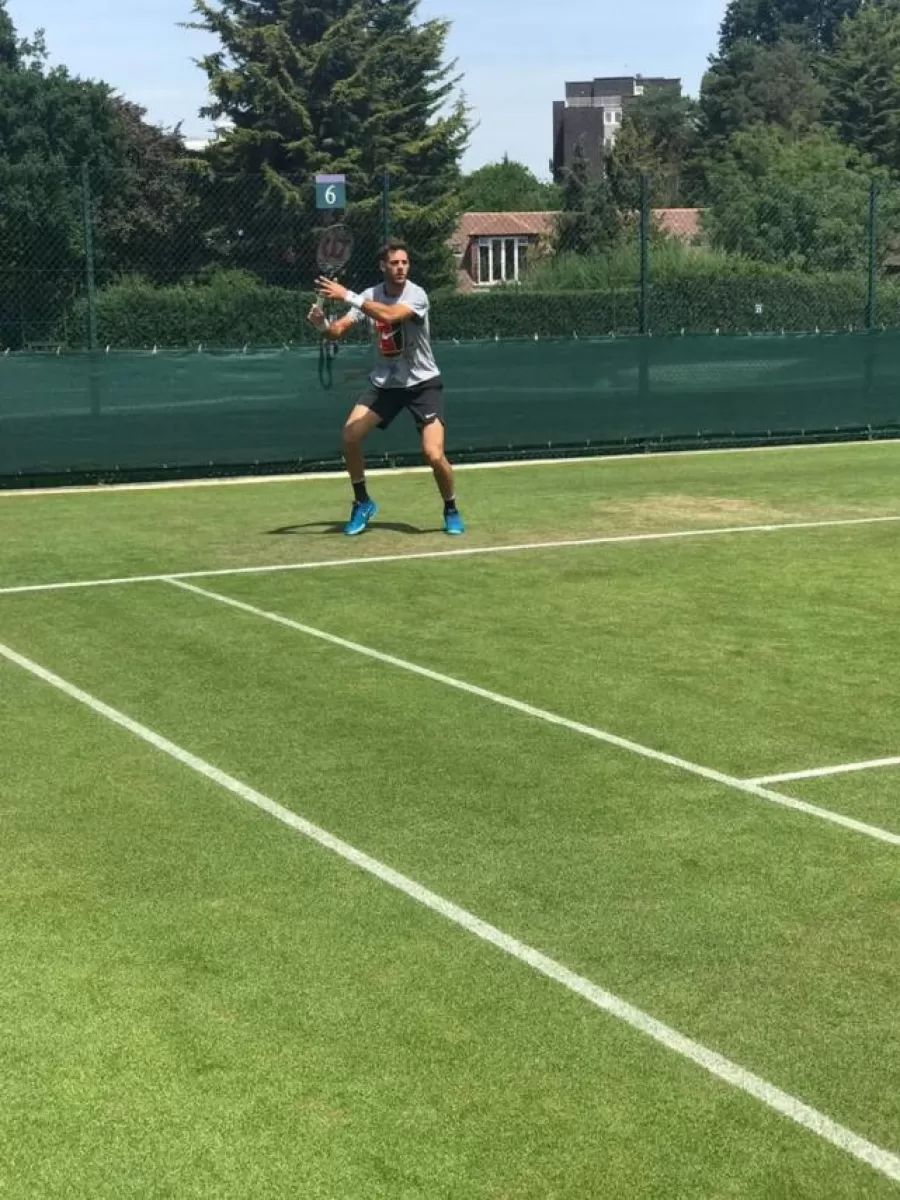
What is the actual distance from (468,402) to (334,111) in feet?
143

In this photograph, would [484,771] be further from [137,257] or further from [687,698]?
[137,257]

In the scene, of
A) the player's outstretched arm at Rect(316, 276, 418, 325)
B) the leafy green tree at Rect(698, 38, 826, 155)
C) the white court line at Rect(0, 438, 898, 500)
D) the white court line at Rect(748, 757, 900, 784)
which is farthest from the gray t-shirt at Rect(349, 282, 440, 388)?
the leafy green tree at Rect(698, 38, 826, 155)

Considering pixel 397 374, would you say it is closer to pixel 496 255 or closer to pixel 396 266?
pixel 396 266

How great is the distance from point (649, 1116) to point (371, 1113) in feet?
1.81

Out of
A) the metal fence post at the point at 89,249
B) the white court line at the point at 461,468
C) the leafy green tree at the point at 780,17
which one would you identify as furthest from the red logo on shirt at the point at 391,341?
the leafy green tree at the point at 780,17

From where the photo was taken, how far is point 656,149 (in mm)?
93188

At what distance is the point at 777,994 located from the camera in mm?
3746

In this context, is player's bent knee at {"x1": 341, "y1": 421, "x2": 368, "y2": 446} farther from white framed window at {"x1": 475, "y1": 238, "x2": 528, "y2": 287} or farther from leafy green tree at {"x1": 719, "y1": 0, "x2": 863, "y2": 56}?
leafy green tree at {"x1": 719, "y1": 0, "x2": 863, "y2": 56}

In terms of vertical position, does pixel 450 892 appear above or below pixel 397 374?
below

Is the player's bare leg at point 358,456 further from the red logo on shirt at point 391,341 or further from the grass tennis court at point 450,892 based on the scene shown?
the grass tennis court at point 450,892

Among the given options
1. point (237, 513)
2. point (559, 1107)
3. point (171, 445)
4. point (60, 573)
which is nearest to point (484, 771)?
point (559, 1107)

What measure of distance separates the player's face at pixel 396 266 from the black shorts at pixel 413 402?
778 millimetres

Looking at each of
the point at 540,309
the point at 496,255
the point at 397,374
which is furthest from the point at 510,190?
the point at 397,374

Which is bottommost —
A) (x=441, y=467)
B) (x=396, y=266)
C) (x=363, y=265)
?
(x=441, y=467)
